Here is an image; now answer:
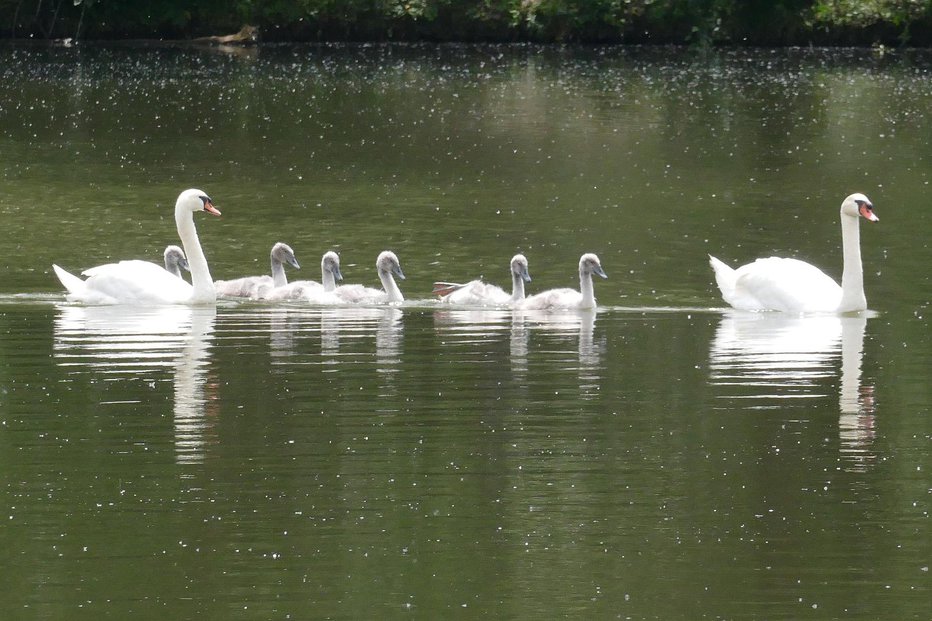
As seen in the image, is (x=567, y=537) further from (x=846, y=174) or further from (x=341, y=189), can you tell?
(x=846, y=174)

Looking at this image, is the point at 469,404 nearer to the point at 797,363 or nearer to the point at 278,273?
the point at 797,363

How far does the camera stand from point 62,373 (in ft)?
44.3

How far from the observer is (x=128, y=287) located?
17.2 meters

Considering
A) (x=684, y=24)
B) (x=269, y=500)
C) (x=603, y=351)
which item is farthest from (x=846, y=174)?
(x=684, y=24)

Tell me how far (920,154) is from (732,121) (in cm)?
635

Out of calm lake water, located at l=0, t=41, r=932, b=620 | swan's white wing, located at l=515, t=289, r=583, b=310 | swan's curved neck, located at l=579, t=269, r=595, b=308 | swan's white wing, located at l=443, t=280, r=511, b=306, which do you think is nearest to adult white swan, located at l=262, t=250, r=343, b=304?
calm lake water, located at l=0, t=41, r=932, b=620

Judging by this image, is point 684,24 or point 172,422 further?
point 684,24

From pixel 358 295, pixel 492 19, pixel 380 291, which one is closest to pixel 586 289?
pixel 380 291

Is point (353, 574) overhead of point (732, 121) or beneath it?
beneath

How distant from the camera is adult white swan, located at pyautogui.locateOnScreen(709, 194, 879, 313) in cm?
1641

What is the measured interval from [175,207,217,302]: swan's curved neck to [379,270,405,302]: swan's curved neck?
1.55 metres

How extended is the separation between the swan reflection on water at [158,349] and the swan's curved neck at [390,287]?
5.15 ft

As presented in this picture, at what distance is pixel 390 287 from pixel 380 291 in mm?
243

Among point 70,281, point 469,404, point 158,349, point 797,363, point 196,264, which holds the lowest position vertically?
point 469,404
